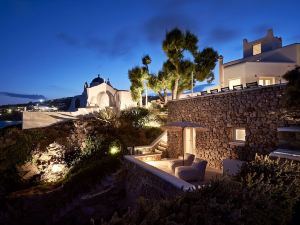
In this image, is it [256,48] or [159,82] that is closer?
[256,48]

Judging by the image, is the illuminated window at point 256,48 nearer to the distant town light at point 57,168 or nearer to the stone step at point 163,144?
the stone step at point 163,144

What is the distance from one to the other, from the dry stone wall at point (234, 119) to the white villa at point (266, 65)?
516 cm

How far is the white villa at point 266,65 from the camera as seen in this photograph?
683 inches

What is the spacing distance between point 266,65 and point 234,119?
7737 millimetres

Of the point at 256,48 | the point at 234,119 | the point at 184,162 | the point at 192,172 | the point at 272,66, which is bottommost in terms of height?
the point at 192,172

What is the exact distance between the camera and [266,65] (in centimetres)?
1745

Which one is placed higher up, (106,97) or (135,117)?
(106,97)

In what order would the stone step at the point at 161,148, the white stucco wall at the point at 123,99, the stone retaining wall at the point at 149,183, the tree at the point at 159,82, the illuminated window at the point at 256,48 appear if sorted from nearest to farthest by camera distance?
the stone retaining wall at the point at 149,183 → the stone step at the point at 161,148 → the illuminated window at the point at 256,48 → the tree at the point at 159,82 → the white stucco wall at the point at 123,99

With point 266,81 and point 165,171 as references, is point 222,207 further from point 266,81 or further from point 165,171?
point 266,81

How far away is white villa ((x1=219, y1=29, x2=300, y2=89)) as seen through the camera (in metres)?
17.4

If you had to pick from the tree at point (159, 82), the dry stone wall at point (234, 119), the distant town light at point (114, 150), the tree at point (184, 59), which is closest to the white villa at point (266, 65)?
the tree at point (184, 59)

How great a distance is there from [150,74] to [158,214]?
20.8 metres

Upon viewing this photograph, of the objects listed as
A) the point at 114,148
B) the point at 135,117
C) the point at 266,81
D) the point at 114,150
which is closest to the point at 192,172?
the point at 114,150

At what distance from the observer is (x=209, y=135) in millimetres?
13633
